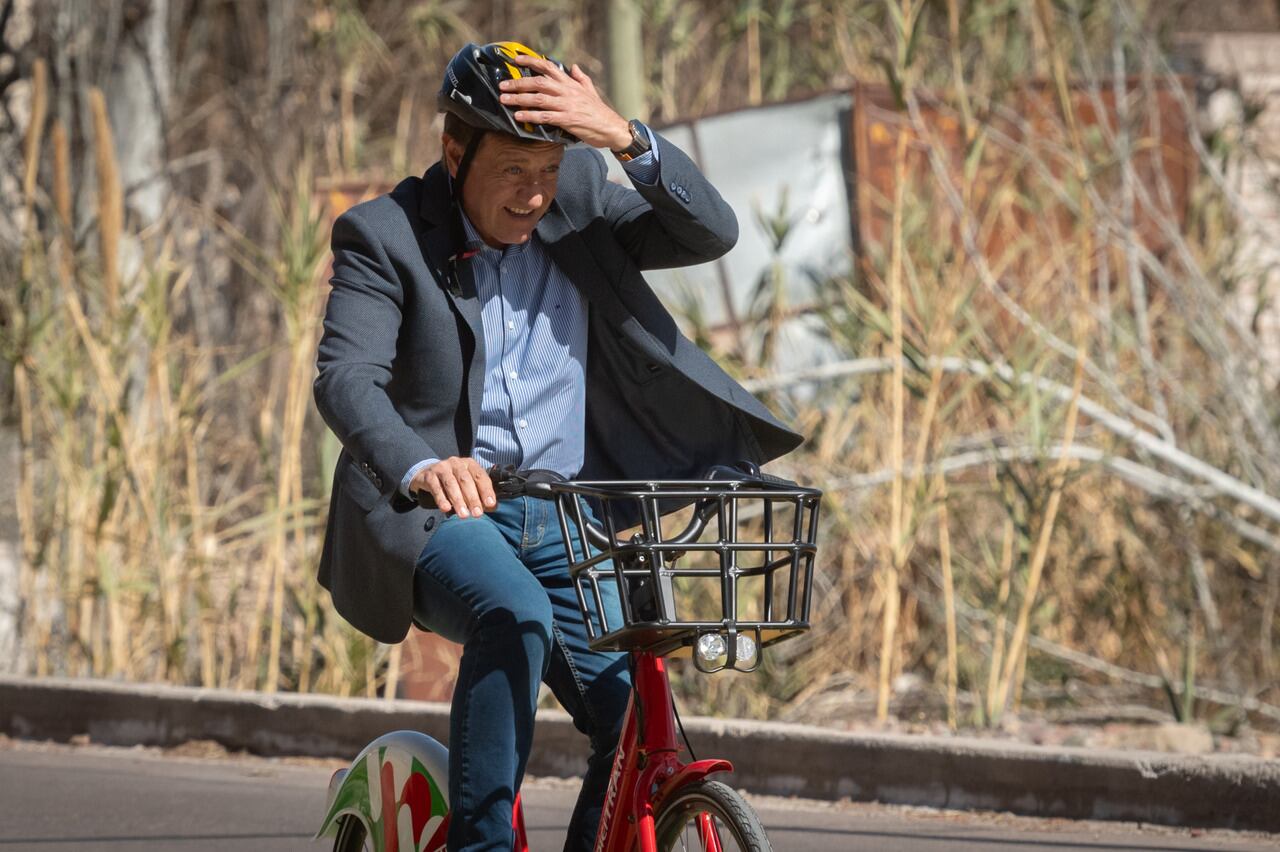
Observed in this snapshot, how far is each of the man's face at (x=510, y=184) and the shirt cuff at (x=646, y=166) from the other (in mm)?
129

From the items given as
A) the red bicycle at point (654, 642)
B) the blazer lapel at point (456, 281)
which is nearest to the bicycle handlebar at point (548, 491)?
the red bicycle at point (654, 642)

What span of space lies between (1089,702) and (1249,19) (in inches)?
518

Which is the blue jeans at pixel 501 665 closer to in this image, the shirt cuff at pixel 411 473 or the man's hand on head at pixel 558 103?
the shirt cuff at pixel 411 473

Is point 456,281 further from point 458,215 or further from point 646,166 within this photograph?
point 646,166

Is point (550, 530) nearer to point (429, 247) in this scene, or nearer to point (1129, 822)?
point (429, 247)

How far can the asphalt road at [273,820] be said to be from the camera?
16.7 ft

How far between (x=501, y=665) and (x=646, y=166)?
2.95 feet

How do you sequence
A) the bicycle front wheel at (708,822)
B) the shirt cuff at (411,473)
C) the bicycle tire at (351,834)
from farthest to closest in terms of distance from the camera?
the bicycle tire at (351,834)
the shirt cuff at (411,473)
the bicycle front wheel at (708,822)

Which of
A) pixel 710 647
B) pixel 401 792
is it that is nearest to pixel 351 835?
pixel 401 792

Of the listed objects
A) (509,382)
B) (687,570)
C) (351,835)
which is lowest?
(351,835)

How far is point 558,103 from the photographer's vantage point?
3000 mm

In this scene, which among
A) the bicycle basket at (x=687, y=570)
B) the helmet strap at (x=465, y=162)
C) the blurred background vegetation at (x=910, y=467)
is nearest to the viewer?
the bicycle basket at (x=687, y=570)

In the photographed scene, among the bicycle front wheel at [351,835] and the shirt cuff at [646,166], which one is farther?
the bicycle front wheel at [351,835]

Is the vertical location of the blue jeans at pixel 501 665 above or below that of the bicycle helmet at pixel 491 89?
below
